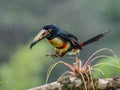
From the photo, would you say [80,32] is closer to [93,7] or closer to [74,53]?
[93,7]

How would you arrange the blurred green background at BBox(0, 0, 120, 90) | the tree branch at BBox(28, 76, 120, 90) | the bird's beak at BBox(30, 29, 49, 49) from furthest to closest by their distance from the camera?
1. the blurred green background at BBox(0, 0, 120, 90)
2. the tree branch at BBox(28, 76, 120, 90)
3. the bird's beak at BBox(30, 29, 49, 49)

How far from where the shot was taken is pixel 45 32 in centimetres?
362

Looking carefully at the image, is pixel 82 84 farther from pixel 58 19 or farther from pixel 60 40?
pixel 58 19

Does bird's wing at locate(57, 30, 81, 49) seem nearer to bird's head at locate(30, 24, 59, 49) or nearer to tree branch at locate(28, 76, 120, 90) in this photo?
bird's head at locate(30, 24, 59, 49)

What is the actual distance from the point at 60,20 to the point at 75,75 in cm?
1745

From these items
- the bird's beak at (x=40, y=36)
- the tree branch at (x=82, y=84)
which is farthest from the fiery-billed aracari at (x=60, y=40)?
the tree branch at (x=82, y=84)

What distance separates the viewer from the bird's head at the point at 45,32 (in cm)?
359

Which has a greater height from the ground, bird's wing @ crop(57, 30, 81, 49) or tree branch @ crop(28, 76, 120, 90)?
bird's wing @ crop(57, 30, 81, 49)

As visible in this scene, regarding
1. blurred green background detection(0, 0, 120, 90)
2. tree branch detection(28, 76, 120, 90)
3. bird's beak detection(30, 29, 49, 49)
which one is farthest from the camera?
blurred green background detection(0, 0, 120, 90)

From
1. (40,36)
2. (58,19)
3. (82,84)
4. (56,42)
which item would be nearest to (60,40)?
(56,42)

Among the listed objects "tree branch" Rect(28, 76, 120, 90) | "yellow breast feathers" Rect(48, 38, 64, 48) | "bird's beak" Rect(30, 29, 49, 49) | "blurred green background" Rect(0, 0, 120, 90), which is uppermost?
"blurred green background" Rect(0, 0, 120, 90)

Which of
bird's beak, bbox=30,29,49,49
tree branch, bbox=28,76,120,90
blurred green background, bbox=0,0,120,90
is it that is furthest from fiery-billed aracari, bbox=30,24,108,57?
blurred green background, bbox=0,0,120,90

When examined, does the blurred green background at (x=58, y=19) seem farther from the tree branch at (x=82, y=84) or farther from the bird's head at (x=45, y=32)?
the bird's head at (x=45, y=32)

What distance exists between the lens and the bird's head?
359 centimetres
